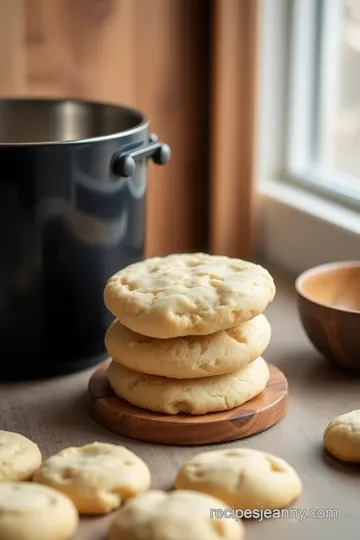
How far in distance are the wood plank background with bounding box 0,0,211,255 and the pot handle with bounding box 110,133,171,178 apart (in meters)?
0.35

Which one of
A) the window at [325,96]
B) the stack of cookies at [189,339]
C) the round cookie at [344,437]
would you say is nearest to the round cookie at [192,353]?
the stack of cookies at [189,339]

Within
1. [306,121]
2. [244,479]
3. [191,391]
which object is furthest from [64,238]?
[306,121]

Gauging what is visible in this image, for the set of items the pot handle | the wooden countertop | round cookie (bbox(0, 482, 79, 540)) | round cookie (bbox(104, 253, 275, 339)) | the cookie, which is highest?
the pot handle

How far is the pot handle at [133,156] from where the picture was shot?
98cm

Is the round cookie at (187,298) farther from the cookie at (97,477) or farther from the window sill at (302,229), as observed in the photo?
the window sill at (302,229)

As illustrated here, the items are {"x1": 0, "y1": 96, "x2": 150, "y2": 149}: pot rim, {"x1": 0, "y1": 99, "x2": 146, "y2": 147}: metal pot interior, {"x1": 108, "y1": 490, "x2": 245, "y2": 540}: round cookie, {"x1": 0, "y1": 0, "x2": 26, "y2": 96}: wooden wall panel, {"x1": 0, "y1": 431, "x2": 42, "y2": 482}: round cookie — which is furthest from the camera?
{"x1": 0, "y1": 0, "x2": 26, "y2": 96}: wooden wall panel

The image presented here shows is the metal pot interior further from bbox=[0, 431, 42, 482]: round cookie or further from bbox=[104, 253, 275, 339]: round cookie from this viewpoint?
bbox=[0, 431, 42, 482]: round cookie

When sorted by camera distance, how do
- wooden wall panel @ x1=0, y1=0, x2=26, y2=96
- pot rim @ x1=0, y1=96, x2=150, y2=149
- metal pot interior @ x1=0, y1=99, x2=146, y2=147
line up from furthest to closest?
Result: wooden wall panel @ x1=0, y1=0, x2=26, y2=96 < metal pot interior @ x1=0, y1=99, x2=146, y2=147 < pot rim @ x1=0, y1=96, x2=150, y2=149

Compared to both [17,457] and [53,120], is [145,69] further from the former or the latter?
[17,457]

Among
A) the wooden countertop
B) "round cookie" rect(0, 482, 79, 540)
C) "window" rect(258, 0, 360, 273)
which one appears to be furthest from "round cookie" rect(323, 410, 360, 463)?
"window" rect(258, 0, 360, 273)

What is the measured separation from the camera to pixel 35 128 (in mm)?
1191

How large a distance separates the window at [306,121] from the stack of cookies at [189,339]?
0.45 metres

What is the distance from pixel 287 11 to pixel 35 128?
46 cm

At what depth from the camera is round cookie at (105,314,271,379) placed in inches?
34.0
